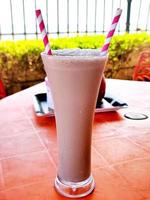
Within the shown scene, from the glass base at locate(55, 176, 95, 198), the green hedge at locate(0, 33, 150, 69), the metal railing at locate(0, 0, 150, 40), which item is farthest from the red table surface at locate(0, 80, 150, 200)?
the metal railing at locate(0, 0, 150, 40)

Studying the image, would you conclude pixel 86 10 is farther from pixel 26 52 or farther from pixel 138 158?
pixel 138 158

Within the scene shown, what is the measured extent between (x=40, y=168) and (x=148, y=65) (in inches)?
78.9

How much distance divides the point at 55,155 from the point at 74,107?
290mm

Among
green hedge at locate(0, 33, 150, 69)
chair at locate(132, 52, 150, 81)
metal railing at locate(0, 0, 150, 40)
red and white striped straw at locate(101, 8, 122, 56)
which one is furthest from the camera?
metal railing at locate(0, 0, 150, 40)

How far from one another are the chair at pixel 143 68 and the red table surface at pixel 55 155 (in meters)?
1.21

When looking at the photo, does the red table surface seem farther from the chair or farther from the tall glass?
the chair

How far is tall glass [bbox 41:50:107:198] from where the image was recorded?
0.60 metres

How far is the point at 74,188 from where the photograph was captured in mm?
664

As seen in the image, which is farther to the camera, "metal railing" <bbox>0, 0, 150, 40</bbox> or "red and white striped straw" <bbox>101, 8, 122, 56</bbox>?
"metal railing" <bbox>0, 0, 150, 40</bbox>

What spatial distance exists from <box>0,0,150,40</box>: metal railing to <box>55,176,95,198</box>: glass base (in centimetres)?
292

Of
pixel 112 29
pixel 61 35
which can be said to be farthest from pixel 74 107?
pixel 61 35

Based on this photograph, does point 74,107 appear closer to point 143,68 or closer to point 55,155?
point 55,155

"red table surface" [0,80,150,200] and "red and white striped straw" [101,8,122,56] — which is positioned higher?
"red and white striped straw" [101,8,122,56]

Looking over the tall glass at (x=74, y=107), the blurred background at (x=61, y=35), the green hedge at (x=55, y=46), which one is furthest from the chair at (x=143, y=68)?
the tall glass at (x=74, y=107)
